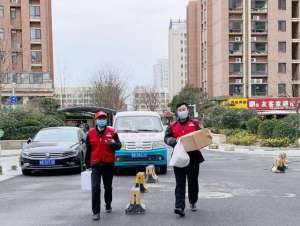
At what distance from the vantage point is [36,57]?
63531 millimetres

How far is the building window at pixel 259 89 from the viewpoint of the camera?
217 ft

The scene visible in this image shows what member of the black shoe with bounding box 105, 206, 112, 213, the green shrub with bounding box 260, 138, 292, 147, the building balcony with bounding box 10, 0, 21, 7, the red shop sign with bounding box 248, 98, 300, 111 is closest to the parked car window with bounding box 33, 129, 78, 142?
the black shoe with bounding box 105, 206, 112, 213

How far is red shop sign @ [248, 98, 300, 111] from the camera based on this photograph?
61.4 meters

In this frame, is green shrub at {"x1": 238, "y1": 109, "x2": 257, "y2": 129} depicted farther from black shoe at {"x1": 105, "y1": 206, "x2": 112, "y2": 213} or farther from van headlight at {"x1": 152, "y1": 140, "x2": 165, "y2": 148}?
black shoe at {"x1": 105, "y1": 206, "x2": 112, "y2": 213}

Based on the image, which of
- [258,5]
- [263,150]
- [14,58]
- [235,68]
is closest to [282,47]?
[258,5]

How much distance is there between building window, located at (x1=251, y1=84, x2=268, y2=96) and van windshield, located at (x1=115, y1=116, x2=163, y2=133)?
175ft

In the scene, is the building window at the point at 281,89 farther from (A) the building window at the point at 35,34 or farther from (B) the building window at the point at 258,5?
(A) the building window at the point at 35,34

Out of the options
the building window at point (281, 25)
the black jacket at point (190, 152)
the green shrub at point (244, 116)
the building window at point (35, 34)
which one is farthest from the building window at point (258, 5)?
the black jacket at point (190, 152)

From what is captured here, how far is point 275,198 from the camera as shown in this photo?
9586 millimetres

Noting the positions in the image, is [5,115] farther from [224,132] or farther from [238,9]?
[238,9]

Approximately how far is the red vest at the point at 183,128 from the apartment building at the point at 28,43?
55.5 metres

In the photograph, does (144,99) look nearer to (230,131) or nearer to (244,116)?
(244,116)

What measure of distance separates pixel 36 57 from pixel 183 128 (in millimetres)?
58150

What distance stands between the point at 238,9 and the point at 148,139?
185 ft
